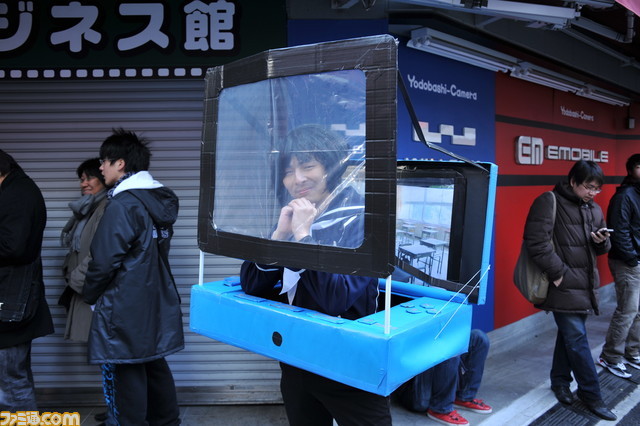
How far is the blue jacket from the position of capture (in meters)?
1.50

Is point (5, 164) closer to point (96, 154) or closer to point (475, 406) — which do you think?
point (96, 154)

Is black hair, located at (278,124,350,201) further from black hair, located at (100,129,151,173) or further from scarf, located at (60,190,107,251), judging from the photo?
scarf, located at (60,190,107,251)

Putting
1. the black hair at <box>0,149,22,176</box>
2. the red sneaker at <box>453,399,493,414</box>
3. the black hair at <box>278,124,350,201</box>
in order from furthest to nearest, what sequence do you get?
the red sneaker at <box>453,399,493,414</box>, the black hair at <box>0,149,22,176</box>, the black hair at <box>278,124,350,201</box>

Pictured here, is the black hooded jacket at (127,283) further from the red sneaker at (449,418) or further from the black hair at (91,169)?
the red sneaker at (449,418)

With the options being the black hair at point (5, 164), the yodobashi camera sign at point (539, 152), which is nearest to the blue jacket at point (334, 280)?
the black hair at point (5, 164)

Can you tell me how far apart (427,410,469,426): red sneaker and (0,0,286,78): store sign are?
3230 millimetres

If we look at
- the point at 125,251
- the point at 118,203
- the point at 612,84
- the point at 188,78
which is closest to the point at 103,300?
the point at 125,251

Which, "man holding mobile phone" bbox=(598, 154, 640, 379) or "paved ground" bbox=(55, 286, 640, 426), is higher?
"man holding mobile phone" bbox=(598, 154, 640, 379)

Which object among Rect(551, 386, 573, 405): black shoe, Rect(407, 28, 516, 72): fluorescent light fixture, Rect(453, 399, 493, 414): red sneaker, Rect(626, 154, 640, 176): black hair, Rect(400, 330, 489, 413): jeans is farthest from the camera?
Rect(626, 154, 640, 176): black hair

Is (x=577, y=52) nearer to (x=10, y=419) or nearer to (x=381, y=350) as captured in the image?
(x=381, y=350)

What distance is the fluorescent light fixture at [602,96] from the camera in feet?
21.6

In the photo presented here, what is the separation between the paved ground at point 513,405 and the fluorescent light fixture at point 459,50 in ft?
9.37

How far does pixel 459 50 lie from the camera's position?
14.6ft

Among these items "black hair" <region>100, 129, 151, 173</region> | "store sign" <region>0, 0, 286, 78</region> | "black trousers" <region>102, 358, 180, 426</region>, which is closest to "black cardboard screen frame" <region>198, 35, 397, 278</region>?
"black hair" <region>100, 129, 151, 173</region>
